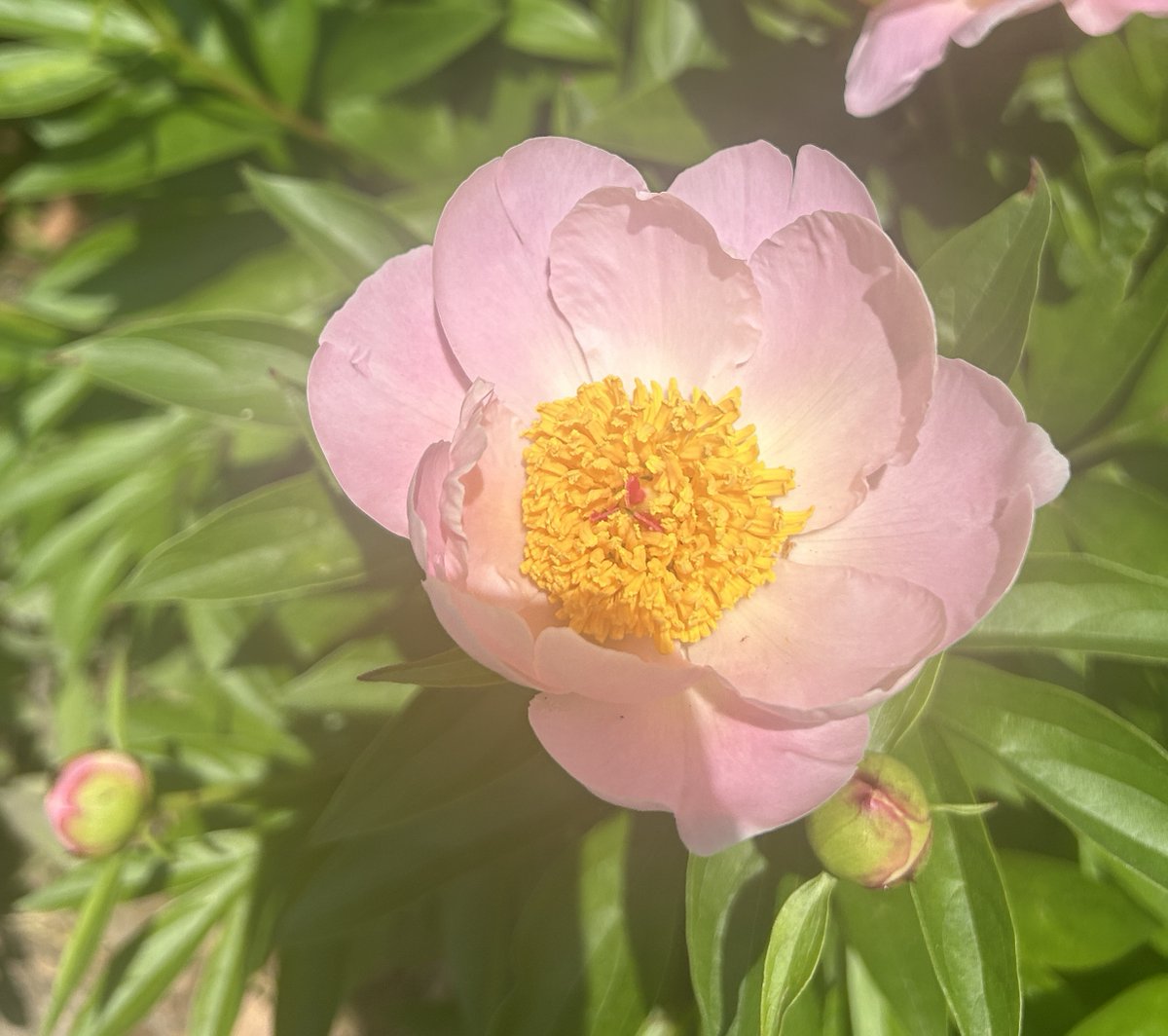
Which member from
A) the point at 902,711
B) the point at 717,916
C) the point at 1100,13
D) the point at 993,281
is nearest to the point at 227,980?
the point at 717,916

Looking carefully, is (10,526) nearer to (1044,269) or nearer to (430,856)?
(430,856)

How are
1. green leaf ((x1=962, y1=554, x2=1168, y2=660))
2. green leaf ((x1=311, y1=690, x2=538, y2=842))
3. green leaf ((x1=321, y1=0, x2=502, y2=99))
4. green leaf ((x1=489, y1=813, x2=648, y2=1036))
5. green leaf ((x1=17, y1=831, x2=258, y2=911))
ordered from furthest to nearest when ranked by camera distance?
green leaf ((x1=321, y1=0, x2=502, y2=99))
green leaf ((x1=17, y1=831, x2=258, y2=911))
green leaf ((x1=489, y1=813, x2=648, y2=1036))
green leaf ((x1=311, y1=690, x2=538, y2=842))
green leaf ((x1=962, y1=554, x2=1168, y2=660))

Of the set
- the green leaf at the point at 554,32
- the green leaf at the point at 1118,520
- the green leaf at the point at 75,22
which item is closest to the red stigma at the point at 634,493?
the green leaf at the point at 1118,520

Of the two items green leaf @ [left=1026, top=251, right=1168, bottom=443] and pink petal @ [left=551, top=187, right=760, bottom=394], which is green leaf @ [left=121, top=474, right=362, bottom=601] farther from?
green leaf @ [left=1026, top=251, right=1168, bottom=443]

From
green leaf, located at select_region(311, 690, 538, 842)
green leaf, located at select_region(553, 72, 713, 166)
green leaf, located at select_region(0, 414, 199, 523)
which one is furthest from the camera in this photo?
green leaf, located at select_region(0, 414, 199, 523)

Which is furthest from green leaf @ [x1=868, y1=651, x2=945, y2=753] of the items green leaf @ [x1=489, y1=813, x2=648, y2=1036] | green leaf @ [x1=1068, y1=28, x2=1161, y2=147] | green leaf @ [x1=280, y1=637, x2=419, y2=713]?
green leaf @ [x1=1068, y1=28, x2=1161, y2=147]

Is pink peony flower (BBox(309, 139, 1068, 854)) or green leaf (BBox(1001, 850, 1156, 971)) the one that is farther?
green leaf (BBox(1001, 850, 1156, 971))
